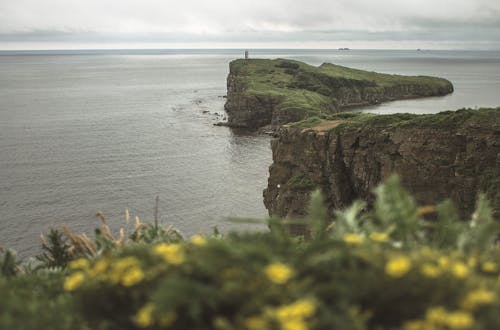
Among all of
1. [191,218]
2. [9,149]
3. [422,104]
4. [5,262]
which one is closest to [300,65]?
[422,104]

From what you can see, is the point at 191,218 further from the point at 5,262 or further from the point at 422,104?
the point at 422,104

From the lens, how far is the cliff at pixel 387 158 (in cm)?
3847

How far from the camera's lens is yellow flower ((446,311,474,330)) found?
14.1ft

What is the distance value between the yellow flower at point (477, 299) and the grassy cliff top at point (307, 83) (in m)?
110

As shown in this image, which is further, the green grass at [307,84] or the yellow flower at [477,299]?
the green grass at [307,84]

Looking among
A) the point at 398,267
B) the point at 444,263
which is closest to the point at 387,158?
the point at 444,263

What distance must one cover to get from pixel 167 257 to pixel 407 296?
264cm

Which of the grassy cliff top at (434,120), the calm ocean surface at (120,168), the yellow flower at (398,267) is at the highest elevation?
the yellow flower at (398,267)

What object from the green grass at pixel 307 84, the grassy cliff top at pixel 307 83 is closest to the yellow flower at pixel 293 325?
the green grass at pixel 307 84

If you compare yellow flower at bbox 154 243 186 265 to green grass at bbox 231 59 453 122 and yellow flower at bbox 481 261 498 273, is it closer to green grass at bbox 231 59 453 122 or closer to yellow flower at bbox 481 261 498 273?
yellow flower at bbox 481 261 498 273

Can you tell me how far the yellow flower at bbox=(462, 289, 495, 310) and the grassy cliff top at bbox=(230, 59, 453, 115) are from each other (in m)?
110

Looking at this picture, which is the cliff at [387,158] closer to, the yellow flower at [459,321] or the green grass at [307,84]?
the yellow flower at [459,321]

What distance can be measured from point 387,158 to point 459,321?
134 feet

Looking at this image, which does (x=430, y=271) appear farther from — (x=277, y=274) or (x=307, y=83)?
(x=307, y=83)
